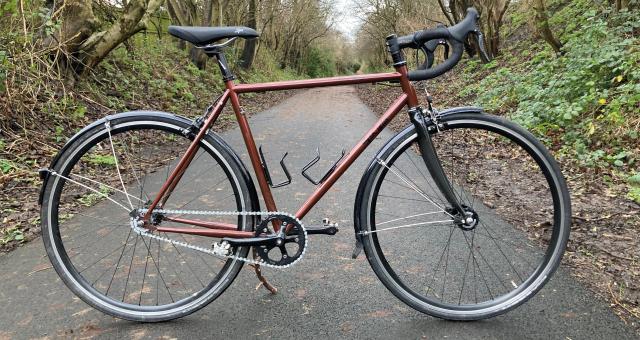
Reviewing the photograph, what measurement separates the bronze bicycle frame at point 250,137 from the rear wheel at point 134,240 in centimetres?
8

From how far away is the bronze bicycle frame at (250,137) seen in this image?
2.25 metres

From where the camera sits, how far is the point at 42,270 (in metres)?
2.99

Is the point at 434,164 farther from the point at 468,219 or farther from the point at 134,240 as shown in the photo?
the point at 134,240

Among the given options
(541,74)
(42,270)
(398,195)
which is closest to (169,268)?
(42,270)

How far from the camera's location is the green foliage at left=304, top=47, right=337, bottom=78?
153 ft

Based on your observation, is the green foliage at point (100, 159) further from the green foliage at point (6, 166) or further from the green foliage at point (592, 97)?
the green foliage at point (592, 97)

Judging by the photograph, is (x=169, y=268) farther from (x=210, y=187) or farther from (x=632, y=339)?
(x=632, y=339)

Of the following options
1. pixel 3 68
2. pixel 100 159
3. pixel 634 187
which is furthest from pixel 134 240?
pixel 634 187

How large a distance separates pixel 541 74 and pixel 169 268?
741 centimetres

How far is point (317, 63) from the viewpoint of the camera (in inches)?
1901

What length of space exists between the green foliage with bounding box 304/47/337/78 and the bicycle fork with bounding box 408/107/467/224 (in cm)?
4402

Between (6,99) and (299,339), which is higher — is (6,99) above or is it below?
above

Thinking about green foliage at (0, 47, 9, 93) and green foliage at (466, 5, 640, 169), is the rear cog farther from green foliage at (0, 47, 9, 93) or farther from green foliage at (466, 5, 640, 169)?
green foliage at (0, 47, 9, 93)

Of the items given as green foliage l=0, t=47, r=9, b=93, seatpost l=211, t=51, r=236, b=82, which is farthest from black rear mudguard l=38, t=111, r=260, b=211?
green foliage l=0, t=47, r=9, b=93
